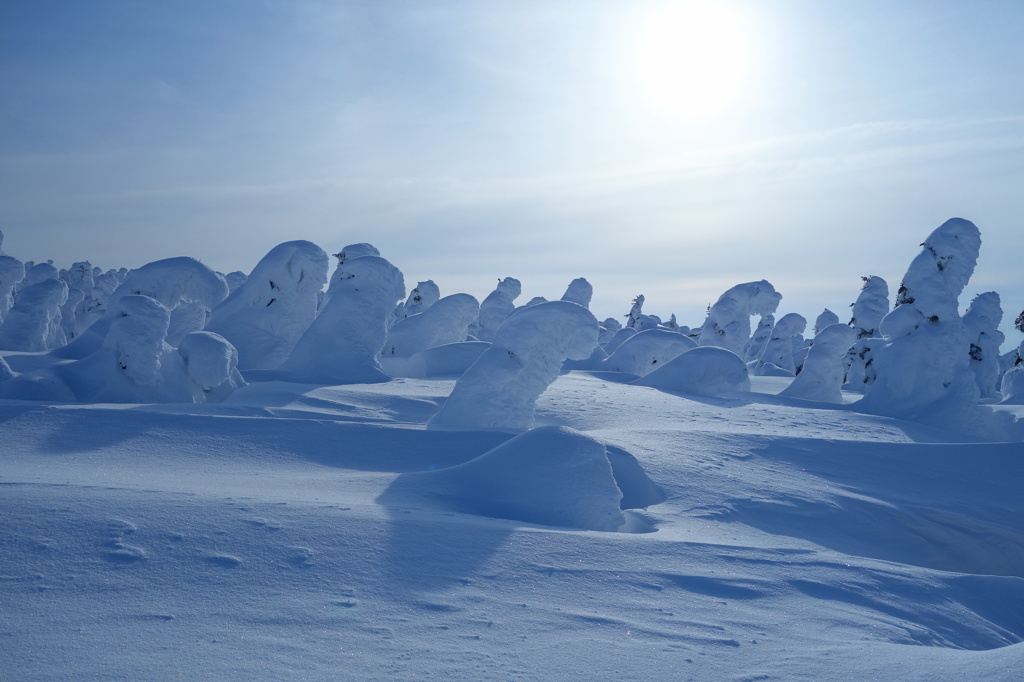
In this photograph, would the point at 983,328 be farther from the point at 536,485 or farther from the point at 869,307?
the point at 536,485

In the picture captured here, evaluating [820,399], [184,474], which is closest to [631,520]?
[184,474]

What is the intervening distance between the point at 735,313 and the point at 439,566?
25599 mm

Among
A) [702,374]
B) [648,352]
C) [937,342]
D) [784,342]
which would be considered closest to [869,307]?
[648,352]

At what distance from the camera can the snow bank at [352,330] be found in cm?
1634

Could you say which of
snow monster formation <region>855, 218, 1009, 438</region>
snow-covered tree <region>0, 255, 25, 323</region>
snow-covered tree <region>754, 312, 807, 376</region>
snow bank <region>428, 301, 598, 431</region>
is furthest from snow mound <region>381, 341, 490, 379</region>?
snow-covered tree <region>0, 255, 25, 323</region>

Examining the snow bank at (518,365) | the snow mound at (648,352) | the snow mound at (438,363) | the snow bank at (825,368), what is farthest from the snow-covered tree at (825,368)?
the snow bank at (518,365)

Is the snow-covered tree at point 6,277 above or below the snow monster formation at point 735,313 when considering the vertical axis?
below

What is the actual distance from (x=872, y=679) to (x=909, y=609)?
2053 mm

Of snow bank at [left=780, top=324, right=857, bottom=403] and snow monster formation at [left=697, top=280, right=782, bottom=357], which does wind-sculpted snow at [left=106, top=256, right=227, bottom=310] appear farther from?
snow monster formation at [left=697, top=280, right=782, bottom=357]

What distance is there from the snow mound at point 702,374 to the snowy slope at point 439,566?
9.04 metres

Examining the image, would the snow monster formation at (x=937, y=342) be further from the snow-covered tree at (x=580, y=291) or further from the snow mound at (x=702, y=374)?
the snow-covered tree at (x=580, y=291)

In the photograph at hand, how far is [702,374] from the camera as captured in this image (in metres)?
18.4

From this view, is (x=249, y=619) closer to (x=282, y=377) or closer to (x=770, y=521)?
(x=770, y=521)

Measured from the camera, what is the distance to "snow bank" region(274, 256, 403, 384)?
53.6ft
